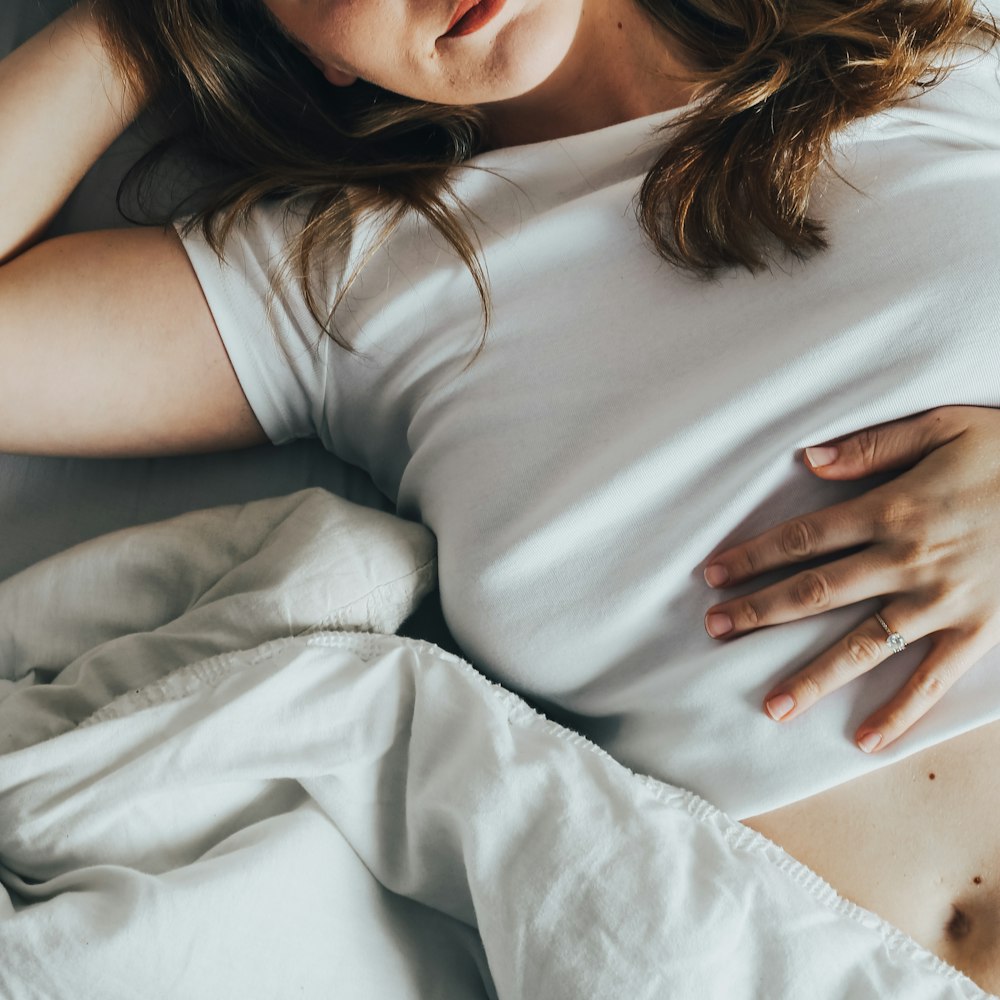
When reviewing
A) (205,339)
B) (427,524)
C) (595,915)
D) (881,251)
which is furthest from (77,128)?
(595,915)

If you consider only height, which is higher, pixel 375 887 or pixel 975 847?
pixel 375 887

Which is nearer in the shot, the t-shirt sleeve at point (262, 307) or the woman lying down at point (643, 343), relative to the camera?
the woman lying down at point (643, 343)

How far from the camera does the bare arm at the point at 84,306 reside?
0.88 meters

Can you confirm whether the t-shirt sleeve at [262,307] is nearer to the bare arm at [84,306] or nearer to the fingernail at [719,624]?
the bare arm at [84,306]

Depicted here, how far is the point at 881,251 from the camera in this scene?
80 centimetres

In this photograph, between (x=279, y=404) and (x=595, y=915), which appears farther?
(x=279, y=404)

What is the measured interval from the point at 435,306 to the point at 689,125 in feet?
0.98

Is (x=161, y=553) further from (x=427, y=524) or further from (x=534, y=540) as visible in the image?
(x=534, y=540)

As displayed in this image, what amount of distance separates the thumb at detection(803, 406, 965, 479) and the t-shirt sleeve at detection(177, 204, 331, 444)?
1.60 feet

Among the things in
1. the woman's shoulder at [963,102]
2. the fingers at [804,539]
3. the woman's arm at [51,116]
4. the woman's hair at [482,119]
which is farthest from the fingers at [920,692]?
the woman's arm at [51,116]

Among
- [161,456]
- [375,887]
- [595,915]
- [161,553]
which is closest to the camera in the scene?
[595,915]

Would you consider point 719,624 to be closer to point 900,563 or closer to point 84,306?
point 900,563

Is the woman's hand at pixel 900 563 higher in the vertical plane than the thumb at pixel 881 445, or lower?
lower

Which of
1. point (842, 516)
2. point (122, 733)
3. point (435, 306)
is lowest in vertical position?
point (842, 516)
